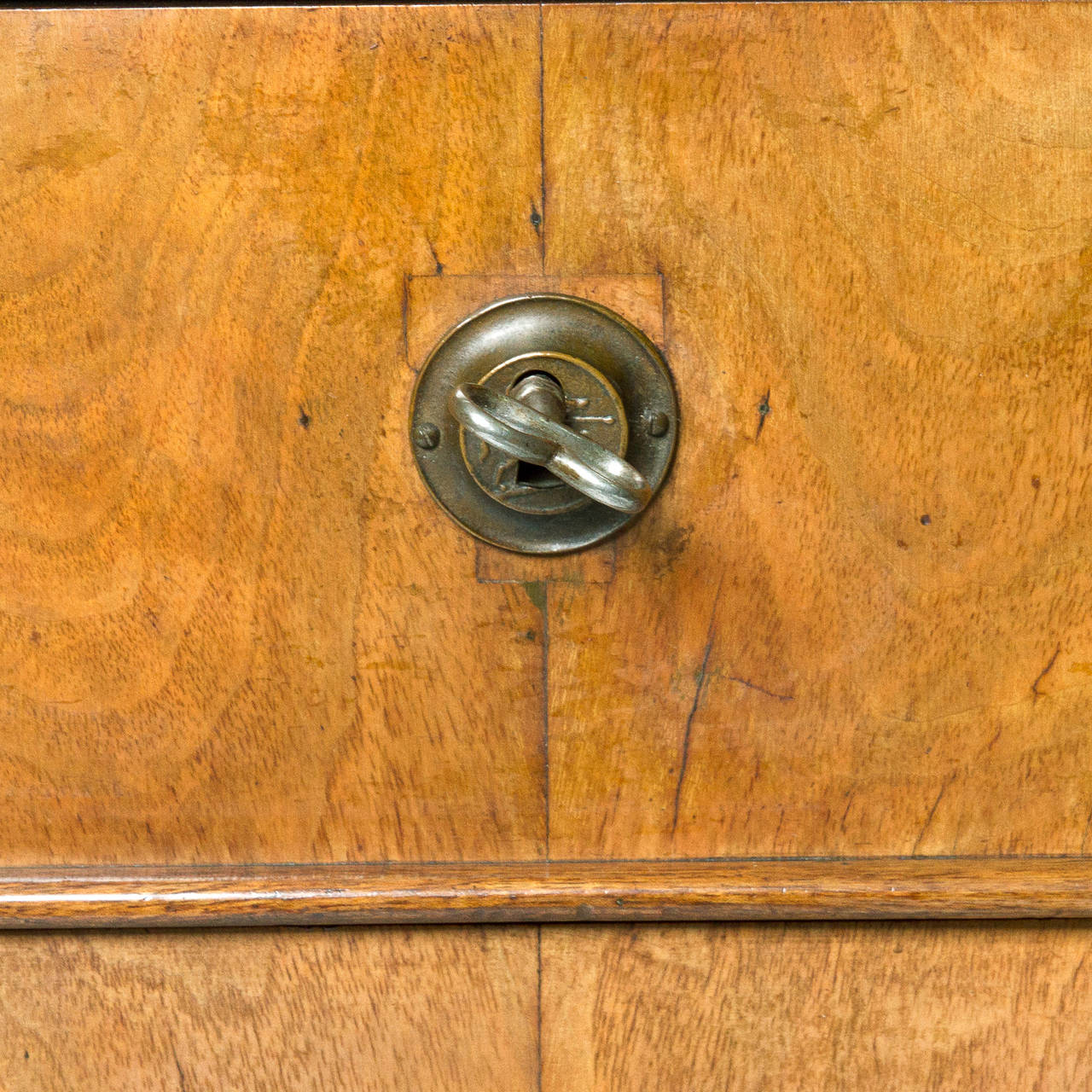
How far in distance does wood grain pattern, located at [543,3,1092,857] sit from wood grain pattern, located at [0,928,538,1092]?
0.07 m

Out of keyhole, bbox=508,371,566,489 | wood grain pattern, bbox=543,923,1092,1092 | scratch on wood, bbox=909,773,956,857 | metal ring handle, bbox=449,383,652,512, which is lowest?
wood grain pattern, bbox=543,923,1092,1092

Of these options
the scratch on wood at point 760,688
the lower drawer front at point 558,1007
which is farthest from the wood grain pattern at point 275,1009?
the scratch on wood at point 760,688

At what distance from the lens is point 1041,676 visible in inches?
13.9

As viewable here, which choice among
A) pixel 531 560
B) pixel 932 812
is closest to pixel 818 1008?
pixel 932 812

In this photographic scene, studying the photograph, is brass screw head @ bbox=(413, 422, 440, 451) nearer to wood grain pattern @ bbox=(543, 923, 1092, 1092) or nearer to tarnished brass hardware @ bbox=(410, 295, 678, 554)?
tarnished brass hardware @ bbox=(410, 295, 678, 554)

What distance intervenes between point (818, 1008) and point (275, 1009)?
0.67 ft

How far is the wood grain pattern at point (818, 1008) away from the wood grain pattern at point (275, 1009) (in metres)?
0.02

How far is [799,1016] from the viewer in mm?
366

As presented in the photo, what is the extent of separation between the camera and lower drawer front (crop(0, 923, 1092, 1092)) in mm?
364

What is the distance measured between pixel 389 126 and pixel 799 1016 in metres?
0.36

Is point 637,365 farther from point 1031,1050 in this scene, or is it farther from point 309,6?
point 1031,1050

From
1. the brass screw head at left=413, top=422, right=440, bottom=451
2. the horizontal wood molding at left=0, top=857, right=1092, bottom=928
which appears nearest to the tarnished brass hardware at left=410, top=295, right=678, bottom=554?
the brass screw head at left=413, top=422, right=440, bottom=451

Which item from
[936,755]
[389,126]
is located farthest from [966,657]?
[389,126]

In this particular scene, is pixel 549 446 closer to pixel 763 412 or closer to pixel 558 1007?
pixel 763 412
